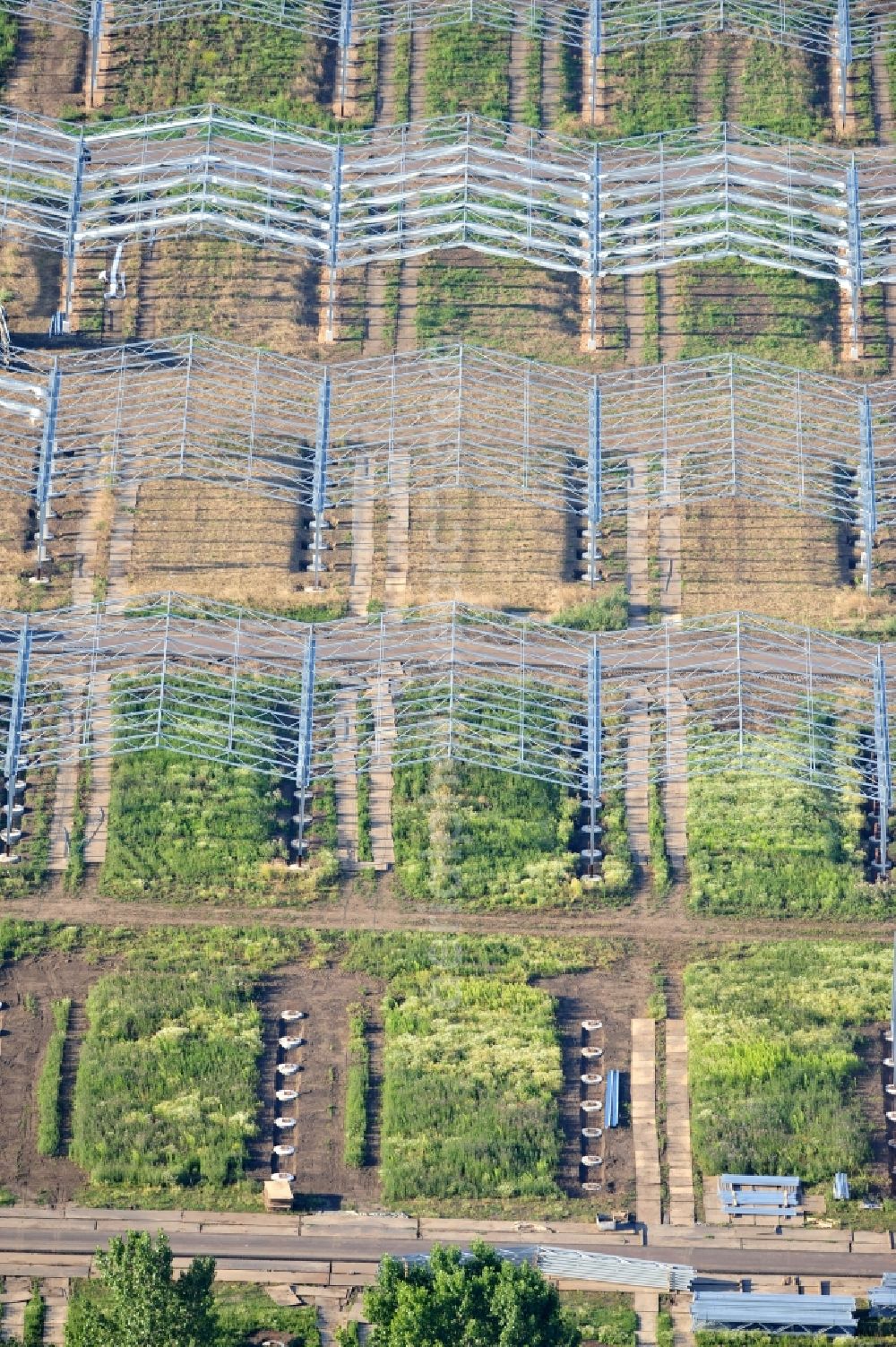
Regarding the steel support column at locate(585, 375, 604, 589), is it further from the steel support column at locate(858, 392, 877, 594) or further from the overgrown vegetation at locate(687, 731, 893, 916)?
the steel support column at locate(858, 392, 877, 594)

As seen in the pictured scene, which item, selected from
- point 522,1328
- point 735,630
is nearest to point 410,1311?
point 522,1328

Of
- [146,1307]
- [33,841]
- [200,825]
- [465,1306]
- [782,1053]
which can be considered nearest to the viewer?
[465,1306]

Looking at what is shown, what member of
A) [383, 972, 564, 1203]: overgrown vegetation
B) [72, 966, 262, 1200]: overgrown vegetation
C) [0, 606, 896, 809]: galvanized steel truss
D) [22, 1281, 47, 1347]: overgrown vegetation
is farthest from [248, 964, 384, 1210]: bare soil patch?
[22, 1281, 47, 1347]: overgrown vegetation

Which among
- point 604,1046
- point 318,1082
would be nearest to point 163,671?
point 318,1082

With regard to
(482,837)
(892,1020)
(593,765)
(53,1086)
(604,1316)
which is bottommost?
(604,1316)

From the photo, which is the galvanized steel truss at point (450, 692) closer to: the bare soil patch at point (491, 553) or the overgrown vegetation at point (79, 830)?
the overgrown vegetation at point (79, 830)

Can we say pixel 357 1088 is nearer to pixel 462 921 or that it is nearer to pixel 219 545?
pixel 462 921
